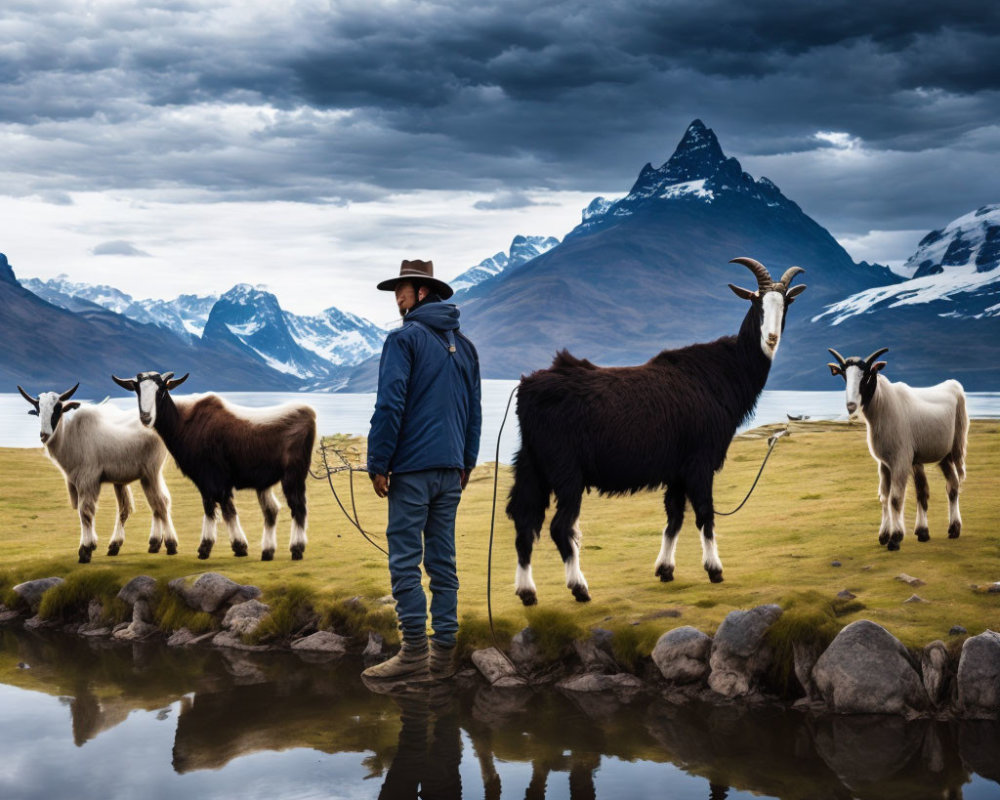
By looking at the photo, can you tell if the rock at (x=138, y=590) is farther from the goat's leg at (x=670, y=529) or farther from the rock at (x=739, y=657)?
the rock at (x=739, y=657)

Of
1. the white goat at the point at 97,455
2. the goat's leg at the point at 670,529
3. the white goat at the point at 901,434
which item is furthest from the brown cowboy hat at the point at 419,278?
the white goat at the point at 97,455

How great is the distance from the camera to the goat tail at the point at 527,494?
36.8 ft

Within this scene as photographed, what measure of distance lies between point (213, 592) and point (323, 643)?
1.99m

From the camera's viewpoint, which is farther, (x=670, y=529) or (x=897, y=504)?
(x=897, y=504)

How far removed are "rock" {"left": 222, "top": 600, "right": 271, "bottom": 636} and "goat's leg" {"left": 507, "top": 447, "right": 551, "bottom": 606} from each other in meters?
3.59

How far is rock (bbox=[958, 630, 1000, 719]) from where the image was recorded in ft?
28.1

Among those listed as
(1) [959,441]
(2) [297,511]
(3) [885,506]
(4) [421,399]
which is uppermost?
A: (4) [421,399]

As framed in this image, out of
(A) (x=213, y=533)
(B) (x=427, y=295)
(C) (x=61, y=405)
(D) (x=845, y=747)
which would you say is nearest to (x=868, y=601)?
(D) (x=845, y=747)

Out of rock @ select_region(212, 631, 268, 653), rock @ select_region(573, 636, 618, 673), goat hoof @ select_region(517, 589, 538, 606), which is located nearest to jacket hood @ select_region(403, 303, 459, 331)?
goat hoof @ select_region(517, 589, 538, 606)

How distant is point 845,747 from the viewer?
8031 mm

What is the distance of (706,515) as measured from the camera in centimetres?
1158

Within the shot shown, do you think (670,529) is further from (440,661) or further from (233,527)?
(233,527)

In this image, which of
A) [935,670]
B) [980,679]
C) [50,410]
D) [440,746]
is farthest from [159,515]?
[980,679]

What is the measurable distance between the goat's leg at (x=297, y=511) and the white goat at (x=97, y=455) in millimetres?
2283
